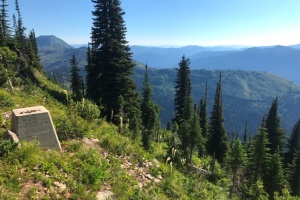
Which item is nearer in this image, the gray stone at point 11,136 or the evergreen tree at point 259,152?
the gray stone at point 11,136

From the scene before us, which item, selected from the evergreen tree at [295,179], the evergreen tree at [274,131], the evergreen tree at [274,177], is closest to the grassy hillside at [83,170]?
the evergreen tree at [274,177]

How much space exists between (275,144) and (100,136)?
44958 mm

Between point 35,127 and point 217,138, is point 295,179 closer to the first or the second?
point 217,138

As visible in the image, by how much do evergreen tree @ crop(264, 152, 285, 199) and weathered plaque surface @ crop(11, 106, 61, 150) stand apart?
1137 inches

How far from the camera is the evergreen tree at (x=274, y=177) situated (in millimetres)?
30625

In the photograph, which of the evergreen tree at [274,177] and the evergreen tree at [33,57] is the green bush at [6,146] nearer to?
the evergreen tree at [274,177]

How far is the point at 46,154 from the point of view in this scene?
9016 millimetres

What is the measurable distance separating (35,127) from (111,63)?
61.5 feet

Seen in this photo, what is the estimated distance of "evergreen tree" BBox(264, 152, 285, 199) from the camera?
100ft

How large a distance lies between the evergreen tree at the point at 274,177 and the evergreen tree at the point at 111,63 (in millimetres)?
17724

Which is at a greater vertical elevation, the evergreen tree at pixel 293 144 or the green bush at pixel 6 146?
the green bush at pixel 6 146

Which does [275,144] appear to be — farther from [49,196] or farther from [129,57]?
[49,196]

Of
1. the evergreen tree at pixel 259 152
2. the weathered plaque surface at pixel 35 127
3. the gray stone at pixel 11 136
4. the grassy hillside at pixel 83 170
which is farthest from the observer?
the evergreen tree at pixel 259 152

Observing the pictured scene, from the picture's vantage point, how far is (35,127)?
30.8 ft
